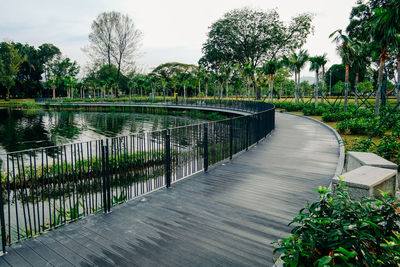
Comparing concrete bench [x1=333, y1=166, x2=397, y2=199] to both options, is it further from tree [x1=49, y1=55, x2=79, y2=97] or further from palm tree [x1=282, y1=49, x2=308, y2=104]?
tree [x1=49, y1=55, x2=79, y2=97]

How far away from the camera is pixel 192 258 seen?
12.2 feet

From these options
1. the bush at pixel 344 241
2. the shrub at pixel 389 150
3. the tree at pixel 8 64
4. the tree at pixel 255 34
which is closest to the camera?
the bush at pixel 344 241

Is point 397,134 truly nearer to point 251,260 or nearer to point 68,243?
point 251,260

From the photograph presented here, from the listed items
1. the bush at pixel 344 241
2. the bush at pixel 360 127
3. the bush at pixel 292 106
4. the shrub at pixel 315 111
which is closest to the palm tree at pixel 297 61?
the bush at pixel 292 106

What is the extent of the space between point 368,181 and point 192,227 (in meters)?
3.14

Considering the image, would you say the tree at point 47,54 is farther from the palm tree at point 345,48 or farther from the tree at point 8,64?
the palm tree at point 345,48

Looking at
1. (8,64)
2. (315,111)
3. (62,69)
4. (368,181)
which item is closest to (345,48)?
(315,111)

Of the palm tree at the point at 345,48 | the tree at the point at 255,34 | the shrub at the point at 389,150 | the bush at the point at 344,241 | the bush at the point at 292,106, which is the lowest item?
the shrub at the point at 389,150

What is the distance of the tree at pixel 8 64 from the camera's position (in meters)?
72.4

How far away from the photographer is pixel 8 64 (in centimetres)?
7344

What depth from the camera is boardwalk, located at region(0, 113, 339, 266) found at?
3.74 m

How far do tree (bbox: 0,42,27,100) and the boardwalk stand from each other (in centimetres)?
8432

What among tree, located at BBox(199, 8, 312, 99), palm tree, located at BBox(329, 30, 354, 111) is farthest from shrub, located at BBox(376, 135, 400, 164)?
tree, located at BBox(199, 8, 312, 99)

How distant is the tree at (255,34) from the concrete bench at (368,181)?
4666cm
